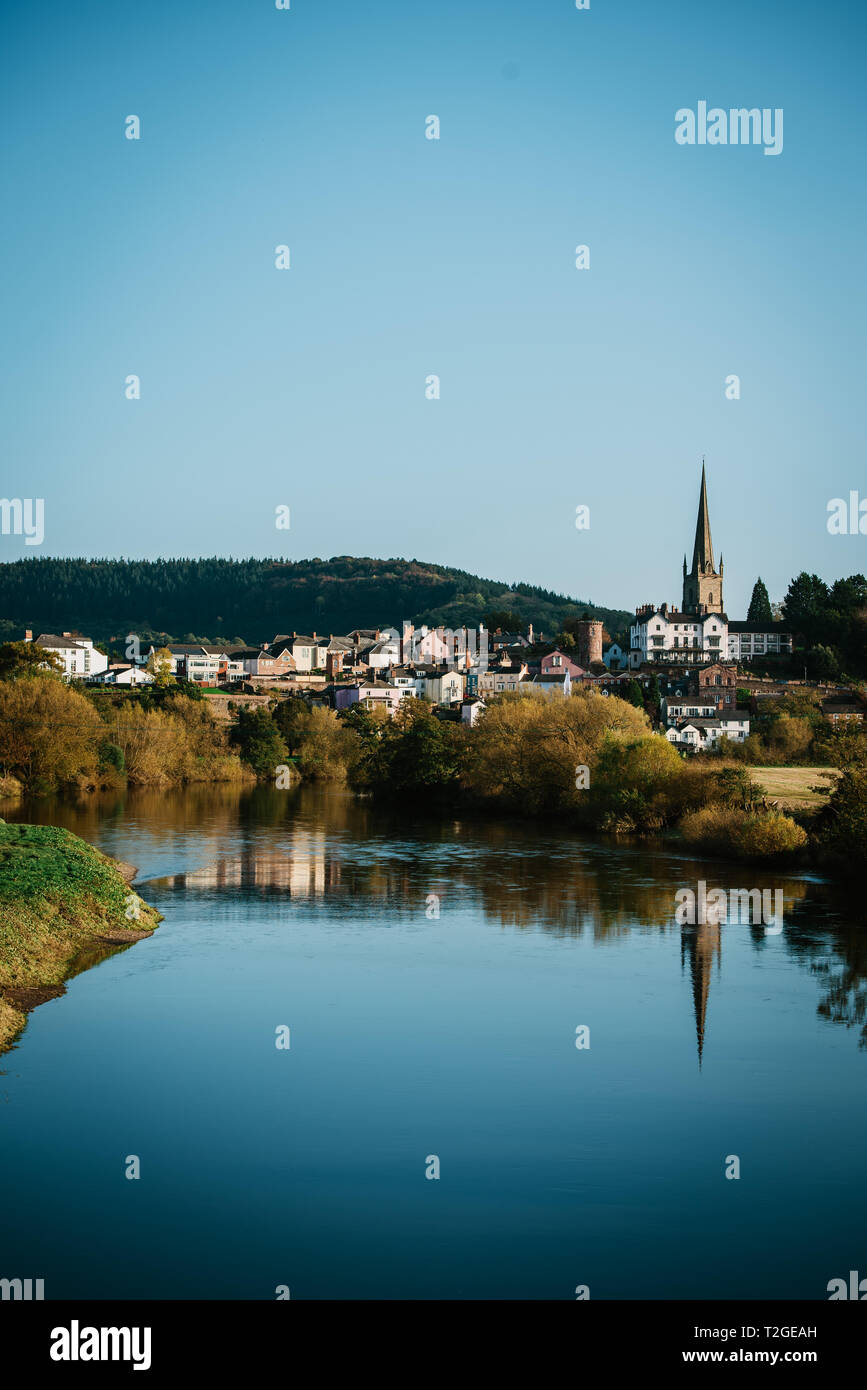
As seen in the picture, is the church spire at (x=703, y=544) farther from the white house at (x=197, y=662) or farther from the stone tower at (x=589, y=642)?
the white house at (x=197, y=662)

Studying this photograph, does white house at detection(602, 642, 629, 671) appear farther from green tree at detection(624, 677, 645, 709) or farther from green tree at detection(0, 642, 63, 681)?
Result: green tree at detection(0, 642, 63, 681)

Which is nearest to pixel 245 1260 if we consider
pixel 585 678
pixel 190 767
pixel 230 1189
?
pixel 230 1189

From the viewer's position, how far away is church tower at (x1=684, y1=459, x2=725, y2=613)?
11831 centimetres

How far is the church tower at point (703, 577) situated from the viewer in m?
118

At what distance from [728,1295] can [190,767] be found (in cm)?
5443

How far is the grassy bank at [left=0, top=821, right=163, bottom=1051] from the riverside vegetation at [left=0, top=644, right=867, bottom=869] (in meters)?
18.9

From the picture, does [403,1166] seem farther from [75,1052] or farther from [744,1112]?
[75,1052]

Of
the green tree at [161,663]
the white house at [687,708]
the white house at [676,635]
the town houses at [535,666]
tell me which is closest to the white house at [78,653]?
the town houses at [535,666]

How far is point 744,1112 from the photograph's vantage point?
16.4 metres

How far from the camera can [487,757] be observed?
170 ft

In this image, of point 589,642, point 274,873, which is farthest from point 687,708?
point 274,873

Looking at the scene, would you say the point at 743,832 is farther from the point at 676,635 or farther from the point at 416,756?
the point at 676,635

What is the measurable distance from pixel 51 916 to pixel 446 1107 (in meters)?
11.3
